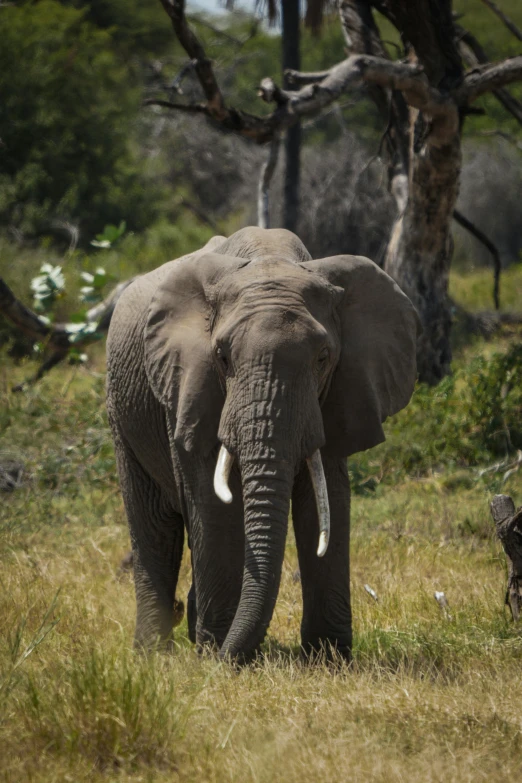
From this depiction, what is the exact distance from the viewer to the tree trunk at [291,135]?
14.2 meters

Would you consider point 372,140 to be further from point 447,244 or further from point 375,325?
point 375,325

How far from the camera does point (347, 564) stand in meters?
4.67

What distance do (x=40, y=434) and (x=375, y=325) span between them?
16.0 ft

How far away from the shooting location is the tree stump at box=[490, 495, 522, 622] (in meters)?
4.99

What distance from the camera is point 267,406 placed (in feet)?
13.1

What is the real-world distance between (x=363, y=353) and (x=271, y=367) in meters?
0.63

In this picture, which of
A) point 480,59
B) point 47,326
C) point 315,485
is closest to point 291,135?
point 480,59

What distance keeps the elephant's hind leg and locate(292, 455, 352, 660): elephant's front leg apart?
88 centimetres

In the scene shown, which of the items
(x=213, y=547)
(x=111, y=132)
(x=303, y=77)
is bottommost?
(x=111, y=132)

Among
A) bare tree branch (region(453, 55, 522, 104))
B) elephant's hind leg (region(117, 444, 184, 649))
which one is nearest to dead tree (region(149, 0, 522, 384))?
bare tree branch (region(453, 55, 522, 104))

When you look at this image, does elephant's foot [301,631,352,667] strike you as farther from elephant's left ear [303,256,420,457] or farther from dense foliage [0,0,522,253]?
dense foliage [0,0,522,253]

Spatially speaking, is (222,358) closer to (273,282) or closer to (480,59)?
(273,282)

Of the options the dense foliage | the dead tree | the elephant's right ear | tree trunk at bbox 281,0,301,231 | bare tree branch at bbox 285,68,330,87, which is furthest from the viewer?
the dense foliage

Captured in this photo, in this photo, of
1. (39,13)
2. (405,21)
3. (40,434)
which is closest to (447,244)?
(405,21)
